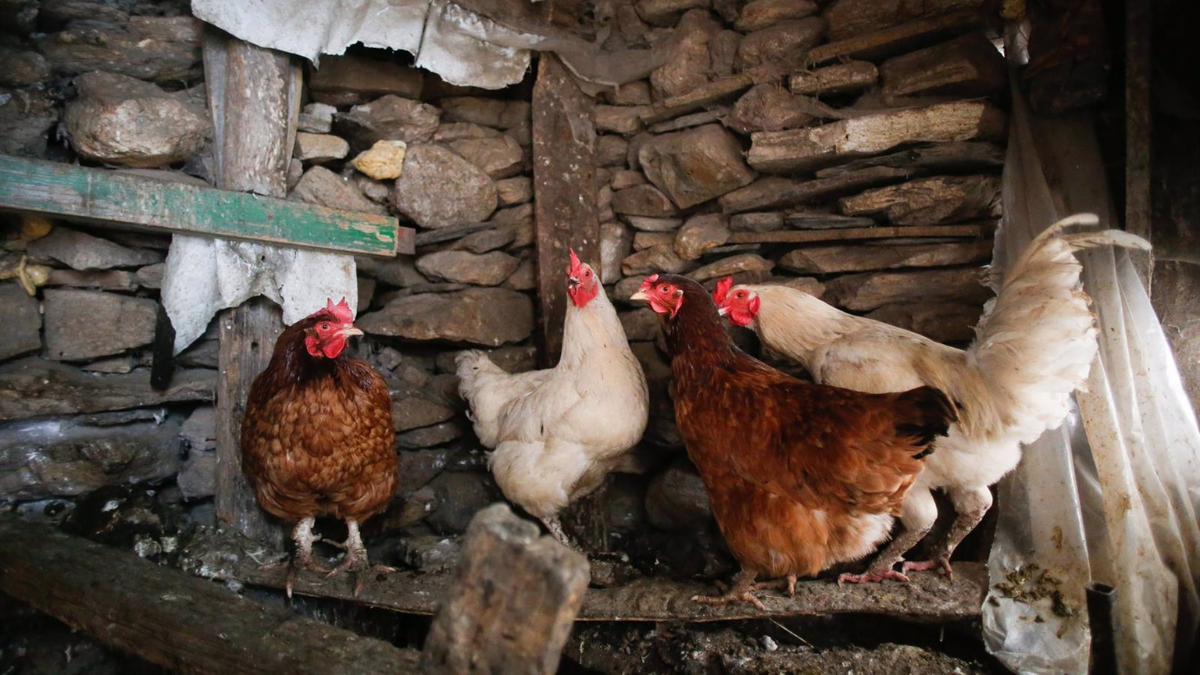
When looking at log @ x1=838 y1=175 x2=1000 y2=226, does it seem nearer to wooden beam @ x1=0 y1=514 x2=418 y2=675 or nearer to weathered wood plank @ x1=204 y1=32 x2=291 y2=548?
wooden beam @ x1=0 y1=514 x2=418 y2=675

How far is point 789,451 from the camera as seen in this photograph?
1958 mm

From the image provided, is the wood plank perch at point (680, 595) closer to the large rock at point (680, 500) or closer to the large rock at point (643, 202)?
the large rock at point (680, 500)

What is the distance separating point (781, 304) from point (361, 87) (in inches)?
80.5

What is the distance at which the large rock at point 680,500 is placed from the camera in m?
2.82

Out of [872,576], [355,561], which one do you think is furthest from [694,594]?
[355,561]

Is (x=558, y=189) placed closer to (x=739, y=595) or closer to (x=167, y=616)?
(x=739, y=595)

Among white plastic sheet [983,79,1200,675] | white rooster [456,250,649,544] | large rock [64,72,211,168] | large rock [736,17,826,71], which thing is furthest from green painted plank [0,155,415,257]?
white plastic sheet [983,79,1200,675]

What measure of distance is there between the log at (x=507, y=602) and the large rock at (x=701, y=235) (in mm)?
2192

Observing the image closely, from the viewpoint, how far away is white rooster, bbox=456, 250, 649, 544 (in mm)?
2520

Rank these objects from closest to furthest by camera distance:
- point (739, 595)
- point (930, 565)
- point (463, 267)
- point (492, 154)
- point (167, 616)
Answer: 1. point (167, 616)
2. point (739, 595)
3. point (930, 565)
4. point (463, 267)
5. point (492, 154)

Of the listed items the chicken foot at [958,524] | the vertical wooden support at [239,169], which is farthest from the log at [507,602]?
the vertical wooden support at [239,169]

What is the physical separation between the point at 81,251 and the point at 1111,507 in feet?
11.7

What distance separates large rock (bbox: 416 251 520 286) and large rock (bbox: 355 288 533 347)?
6cm

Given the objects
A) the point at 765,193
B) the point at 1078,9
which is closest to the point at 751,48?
the point at 765,193
